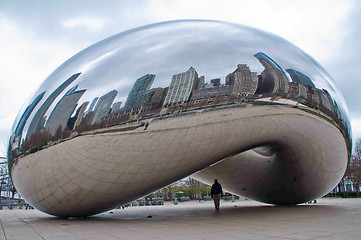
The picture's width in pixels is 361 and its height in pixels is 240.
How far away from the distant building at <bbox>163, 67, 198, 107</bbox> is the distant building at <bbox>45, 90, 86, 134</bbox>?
5.70 ft

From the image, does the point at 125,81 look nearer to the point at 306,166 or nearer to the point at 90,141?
the point at 90,141

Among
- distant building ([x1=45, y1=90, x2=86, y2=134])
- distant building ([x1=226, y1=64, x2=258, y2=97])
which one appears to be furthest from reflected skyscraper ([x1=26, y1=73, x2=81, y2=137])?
distant building ([x1=226, y1=64, x2=258, y2=97])

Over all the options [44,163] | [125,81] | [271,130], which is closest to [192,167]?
[271,130]

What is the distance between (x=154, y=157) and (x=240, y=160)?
500cm

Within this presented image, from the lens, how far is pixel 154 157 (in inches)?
243

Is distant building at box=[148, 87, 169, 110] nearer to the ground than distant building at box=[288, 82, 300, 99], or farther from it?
nearer to the ground

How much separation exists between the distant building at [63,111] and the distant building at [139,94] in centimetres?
100

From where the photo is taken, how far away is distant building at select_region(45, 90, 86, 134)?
19.8ft

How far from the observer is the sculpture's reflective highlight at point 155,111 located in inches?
233

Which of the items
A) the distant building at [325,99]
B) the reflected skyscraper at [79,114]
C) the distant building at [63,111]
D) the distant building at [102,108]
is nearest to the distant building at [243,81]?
the distant building at [325,99]

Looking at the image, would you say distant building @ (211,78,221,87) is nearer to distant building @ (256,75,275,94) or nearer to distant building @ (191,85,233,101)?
distant building @ (191,85,233,101)

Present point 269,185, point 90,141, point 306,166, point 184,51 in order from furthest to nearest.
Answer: point 269,185
point 306,166
point 184,51
point 90,141

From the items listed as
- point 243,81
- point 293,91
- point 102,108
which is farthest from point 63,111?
point 293,91

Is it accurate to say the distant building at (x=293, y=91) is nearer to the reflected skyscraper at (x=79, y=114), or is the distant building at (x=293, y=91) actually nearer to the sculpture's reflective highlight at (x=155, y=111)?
the sculpture's reflective highlight at (x=155, y=111)
